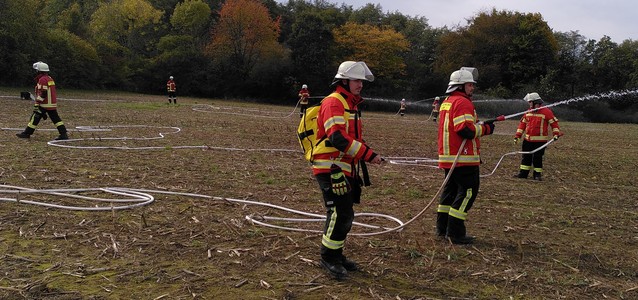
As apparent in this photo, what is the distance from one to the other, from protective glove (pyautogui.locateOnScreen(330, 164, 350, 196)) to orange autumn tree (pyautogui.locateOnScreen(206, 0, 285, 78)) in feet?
170

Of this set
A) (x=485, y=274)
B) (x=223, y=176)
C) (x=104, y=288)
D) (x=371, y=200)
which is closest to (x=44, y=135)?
(x=223, y=176)

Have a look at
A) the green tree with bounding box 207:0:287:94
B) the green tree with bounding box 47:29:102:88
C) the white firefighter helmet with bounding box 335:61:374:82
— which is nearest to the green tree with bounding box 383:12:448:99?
the green tree with bounding box 207:0:287:94

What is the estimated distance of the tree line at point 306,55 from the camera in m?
54.2

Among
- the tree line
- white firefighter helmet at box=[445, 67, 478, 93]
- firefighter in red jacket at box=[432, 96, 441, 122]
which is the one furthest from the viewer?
the tree line

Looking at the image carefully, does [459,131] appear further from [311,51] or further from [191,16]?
[191,16]

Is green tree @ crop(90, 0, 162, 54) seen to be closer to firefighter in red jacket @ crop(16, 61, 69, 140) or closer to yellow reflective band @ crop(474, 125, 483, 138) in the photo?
firefighter in red jacket @ crop(16, 61, 69, 140)

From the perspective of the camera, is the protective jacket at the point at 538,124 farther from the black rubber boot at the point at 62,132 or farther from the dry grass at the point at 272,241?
the black rubber boot at the point at 62,132

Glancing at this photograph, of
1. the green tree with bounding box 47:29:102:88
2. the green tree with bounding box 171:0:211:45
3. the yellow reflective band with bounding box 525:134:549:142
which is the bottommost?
the yellow reflective band with bounding box 525:134:549:142

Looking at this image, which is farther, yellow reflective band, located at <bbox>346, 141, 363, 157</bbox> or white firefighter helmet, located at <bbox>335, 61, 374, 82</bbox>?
white firefighter helmet, located at <bbox>335, 61, 374, 82</bbox>

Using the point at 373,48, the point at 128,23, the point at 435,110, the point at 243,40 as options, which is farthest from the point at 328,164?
the point at 128,23

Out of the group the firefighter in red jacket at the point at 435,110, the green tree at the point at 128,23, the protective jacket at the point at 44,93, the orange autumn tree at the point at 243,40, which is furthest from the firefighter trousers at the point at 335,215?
the green tree at the point at 128,23

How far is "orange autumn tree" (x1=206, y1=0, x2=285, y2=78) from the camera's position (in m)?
55.7

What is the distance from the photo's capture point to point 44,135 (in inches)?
Answer: 529

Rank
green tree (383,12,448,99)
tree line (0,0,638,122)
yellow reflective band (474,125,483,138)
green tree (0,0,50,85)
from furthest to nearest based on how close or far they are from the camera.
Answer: green tree (383,12,448,99)
tree line (0,0,638,122)
green tree (0,0,50,85)
yellow reflective band (474,125,483,138)
